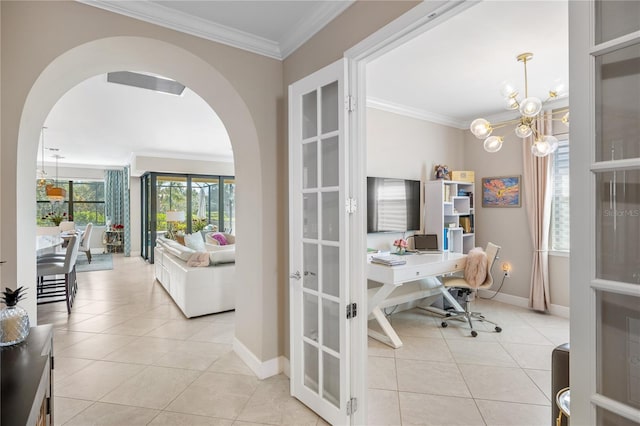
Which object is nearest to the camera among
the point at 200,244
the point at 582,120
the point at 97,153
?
the point at 582,120

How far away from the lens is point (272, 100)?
2580 mm

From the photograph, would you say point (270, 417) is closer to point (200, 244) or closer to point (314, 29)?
point (314, 29)

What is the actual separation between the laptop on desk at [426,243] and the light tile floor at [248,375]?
0.88 metres

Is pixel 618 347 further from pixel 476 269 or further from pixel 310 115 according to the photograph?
pixel 476 269

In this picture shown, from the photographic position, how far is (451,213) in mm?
4453

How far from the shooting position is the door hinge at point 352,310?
1.87m

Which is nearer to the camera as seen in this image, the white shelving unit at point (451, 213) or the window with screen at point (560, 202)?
the window with screen at point (560, 202)

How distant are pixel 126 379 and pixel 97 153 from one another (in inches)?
280

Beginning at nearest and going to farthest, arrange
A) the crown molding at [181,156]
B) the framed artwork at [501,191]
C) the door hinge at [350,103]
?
the door hinge at [350,103] → the framed artwork at [501,191] → the crown molding at [181,156]

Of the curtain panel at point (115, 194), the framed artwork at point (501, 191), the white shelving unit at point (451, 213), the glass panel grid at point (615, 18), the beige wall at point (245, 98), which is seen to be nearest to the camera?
the glass panel grid at point (615, 18)

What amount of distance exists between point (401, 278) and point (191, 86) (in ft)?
8.31

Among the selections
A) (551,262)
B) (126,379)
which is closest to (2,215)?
(126,379)

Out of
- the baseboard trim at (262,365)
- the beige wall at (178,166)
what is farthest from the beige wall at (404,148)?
the beige wall at (178,166)

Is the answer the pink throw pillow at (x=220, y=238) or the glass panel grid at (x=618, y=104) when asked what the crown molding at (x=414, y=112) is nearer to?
the glass panel grid at (x=618, y=104)
